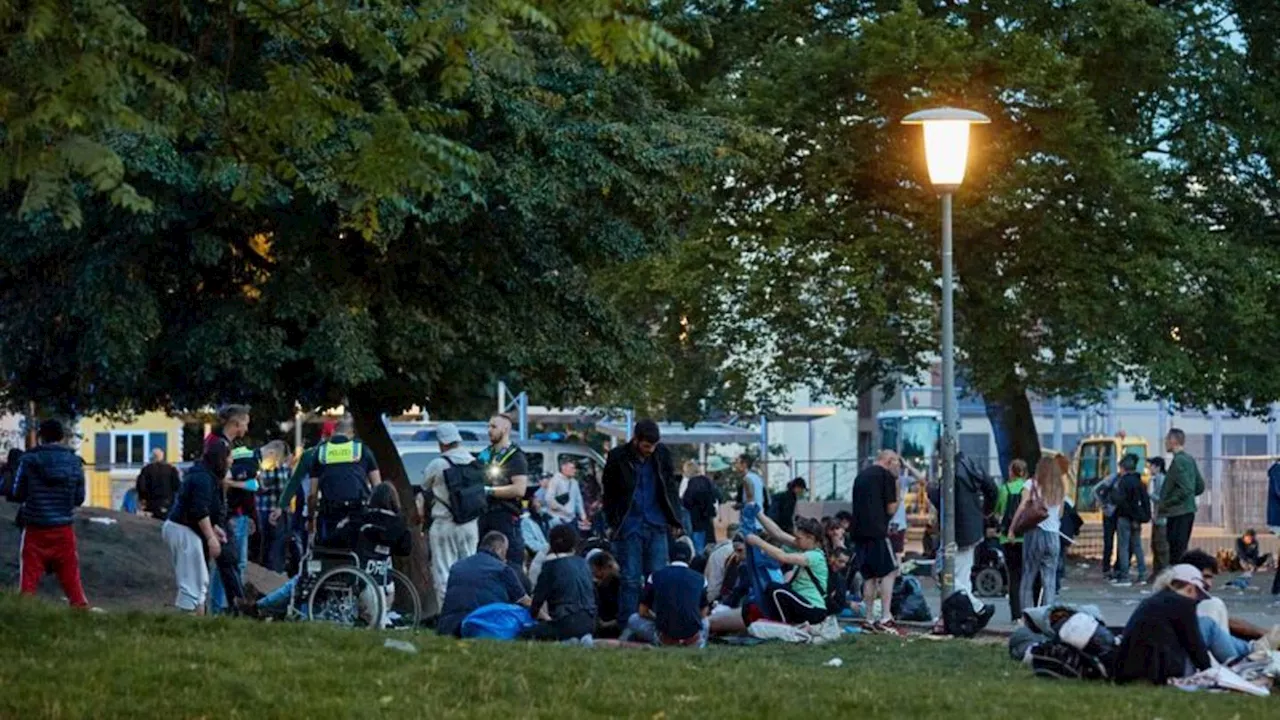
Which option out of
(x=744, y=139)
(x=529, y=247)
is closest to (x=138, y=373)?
(x=529, y=247)

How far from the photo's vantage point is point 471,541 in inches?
867

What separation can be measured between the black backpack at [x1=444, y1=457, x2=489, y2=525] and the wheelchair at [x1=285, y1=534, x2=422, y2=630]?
1.81 meters

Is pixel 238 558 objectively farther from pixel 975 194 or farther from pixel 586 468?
pixel 586 468

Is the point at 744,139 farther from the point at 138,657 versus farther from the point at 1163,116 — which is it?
the point at 138,657

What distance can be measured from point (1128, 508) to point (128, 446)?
206ft

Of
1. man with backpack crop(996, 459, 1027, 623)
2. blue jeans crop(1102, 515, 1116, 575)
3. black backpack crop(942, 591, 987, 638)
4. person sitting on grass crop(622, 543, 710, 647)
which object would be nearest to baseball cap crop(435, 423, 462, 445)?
person sitting on grass crop(622, 543, 710, 647)

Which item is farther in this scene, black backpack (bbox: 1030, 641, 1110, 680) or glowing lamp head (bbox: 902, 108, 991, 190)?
glowing lamp head (bbox: 902, 108, 991, 190)

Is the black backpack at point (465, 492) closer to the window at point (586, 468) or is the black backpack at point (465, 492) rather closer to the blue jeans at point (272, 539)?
the blue jeans at point (272, 539)

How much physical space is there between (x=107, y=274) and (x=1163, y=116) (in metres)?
19.8

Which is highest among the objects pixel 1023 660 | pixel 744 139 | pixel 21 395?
pixel 744 139

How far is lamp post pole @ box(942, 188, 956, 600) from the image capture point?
72.6 feet

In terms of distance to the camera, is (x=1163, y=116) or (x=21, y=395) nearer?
(x=21, y=395)

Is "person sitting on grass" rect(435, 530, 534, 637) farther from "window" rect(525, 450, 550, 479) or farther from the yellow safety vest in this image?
"window" rect(525, 450, 550, 479)

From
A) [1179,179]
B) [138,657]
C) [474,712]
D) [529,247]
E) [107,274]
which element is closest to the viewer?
[474,712]
